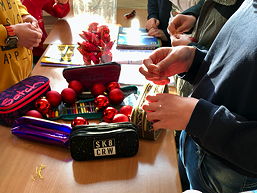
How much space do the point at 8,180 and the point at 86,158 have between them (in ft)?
0.60

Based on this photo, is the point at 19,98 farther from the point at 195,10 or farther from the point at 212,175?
the point at 195,10

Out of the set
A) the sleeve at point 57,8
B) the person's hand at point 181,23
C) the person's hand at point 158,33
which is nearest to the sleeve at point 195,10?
the person's hand at point 181,23

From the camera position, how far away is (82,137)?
62 centimetres

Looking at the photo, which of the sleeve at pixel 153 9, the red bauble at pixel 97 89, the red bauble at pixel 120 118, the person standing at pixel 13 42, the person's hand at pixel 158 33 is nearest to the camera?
the red bauble at pixel 120 118

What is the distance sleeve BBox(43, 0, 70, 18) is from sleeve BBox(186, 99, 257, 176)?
126 centimetres

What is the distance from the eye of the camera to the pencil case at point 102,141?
0.62 meters

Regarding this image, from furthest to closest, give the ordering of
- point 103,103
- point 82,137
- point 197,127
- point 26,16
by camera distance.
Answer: point 26,16 → point 103,103 → point 82,137 → point 197,127

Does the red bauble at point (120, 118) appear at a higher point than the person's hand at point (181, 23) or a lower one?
lower

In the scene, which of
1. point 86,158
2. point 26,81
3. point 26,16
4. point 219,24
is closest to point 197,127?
point 86,158

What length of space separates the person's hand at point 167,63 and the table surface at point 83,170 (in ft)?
0.59

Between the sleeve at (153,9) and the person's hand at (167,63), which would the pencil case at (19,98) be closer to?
the person's hand at (167,63)

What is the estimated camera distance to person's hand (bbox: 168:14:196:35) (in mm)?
992

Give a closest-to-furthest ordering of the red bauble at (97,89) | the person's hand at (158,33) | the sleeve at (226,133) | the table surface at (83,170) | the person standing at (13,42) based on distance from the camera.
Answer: the sleeve at (226,133)
the table surface at (83,170)
the red bauble at (97,89)
the person standing at (13,42)
the person's hand at (158,33)

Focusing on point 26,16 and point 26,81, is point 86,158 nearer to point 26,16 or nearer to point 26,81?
point 26,81
